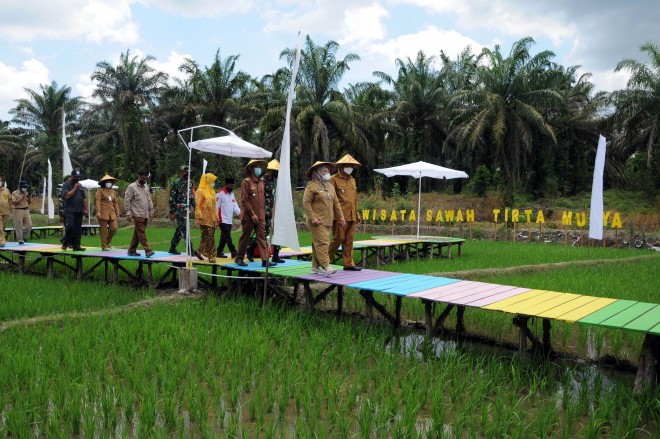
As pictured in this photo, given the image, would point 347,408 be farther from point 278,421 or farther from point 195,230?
point 195,230

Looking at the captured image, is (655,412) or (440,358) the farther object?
(440,358)

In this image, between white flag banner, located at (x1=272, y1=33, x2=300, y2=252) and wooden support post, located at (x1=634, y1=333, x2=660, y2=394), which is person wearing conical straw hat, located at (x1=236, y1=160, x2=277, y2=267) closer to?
white flag banner, located at (x1=272, y1=33, x2=300, y2=252)

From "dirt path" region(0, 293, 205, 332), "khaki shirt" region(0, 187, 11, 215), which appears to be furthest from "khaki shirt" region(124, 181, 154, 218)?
"khaki shirt" region(0, 187, 11, 215)

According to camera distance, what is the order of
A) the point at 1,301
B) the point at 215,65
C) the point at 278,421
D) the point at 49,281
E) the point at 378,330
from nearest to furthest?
the point at 278,421 < the point at 378,330 < the point at 1,301 < the point at 49,281 < the point at 215,65

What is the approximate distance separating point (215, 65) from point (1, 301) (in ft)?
83.5

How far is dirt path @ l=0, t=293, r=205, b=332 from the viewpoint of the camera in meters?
5.85

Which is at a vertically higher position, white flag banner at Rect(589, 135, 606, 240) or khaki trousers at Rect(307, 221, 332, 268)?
white flag banner at Rect(589, 135, 606, 240)

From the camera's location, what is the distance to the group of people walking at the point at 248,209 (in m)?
7.11

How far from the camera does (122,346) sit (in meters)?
4.93

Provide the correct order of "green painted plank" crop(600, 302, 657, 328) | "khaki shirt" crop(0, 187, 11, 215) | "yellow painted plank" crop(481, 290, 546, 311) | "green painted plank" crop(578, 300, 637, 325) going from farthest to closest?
"khaki shirt" crop(0, 187, 11, 215), "yellow painted plank" crop(481, 290, 546, 311), "green painted plank" crop(578, 300, 637, 325), "green painted plank" crop(600, 302, 657, 328)

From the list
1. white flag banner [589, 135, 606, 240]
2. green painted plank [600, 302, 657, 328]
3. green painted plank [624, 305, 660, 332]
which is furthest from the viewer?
white flag banner [589, 135, 606, 240]

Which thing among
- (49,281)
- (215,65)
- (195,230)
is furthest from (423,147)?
(49,281)

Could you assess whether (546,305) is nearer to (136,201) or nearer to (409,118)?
(136,201)

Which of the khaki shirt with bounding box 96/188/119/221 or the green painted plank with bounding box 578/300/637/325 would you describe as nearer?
the green painted plank with bounding box 578/300/637/325
